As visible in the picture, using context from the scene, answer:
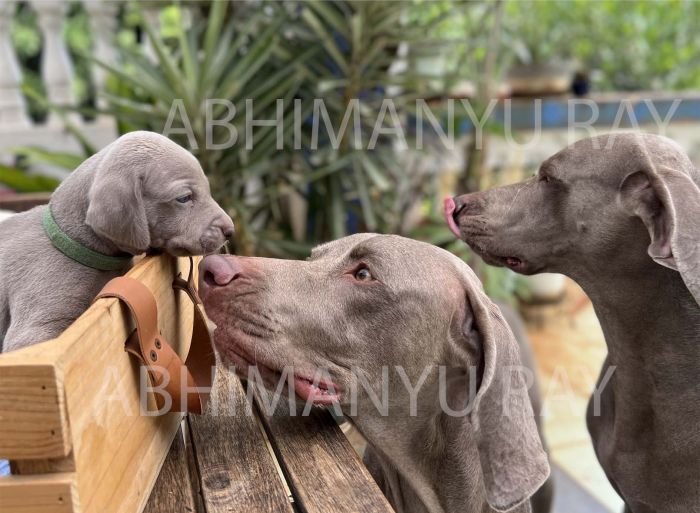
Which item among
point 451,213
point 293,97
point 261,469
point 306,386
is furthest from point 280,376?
point 293,97

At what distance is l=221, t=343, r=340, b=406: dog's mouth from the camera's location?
1.14 metres

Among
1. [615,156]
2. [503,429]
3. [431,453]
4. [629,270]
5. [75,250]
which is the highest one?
[615,156]

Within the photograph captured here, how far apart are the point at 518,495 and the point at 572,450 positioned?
8.69 feet

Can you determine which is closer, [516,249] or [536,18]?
[516,249]

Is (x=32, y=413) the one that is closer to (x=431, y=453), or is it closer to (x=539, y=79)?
(x=431, y=453)

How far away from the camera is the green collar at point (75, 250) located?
1221mm

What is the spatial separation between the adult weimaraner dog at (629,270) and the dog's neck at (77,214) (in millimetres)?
814

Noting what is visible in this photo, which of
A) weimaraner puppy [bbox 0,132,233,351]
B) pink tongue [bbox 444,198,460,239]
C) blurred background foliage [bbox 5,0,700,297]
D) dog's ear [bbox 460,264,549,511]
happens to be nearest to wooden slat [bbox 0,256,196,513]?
weimaraner puppy [bbox 0,132,233,351]

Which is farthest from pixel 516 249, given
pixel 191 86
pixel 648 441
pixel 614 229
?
pixel 191 86

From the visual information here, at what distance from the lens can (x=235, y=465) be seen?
1123 millimetres

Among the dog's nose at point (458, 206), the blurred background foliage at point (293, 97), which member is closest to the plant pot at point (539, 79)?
the blurred background foliage at point (293, 97)

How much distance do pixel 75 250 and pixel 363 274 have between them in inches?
19.5

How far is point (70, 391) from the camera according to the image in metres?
0.82

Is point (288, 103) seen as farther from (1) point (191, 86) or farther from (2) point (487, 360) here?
(2) point (487, 360)
